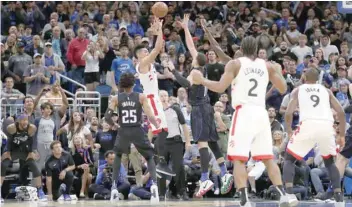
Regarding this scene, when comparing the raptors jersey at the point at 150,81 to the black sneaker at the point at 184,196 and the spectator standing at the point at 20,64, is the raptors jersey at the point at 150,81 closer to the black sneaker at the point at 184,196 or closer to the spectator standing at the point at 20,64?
the black sneaker at the point at 184,196

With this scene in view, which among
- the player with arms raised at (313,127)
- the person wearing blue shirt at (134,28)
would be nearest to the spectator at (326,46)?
the person wearing blue shirt at (134,28)

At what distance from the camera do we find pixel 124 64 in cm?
2548

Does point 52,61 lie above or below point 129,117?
above

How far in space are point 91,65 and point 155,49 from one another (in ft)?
25.3

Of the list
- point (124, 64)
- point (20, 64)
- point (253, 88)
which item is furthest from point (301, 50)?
point (253, 88)

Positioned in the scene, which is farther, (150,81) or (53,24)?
(53,24)

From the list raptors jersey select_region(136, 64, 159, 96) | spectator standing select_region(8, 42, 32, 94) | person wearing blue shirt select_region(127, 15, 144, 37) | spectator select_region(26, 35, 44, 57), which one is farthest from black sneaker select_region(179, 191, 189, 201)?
person wearing blue shirt select_region(127, 15, 144, 37)

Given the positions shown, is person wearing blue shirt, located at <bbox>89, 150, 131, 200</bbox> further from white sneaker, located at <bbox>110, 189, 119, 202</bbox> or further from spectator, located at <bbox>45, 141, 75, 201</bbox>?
white sneaker, located at <bbox>110, 189, 119, 202</bbox>

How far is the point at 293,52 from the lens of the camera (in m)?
26.9

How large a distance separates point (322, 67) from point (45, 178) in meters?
8.02

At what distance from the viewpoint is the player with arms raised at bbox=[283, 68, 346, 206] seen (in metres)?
17.2

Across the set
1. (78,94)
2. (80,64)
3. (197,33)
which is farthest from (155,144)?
(197,33)

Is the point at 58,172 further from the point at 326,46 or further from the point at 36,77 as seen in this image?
the point at 326,46

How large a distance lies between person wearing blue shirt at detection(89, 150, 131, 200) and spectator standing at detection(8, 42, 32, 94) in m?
4.24
